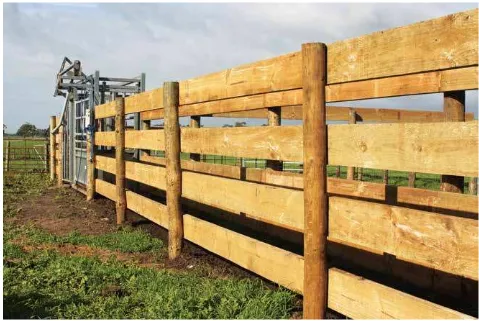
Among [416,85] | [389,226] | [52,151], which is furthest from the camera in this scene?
[52,151]

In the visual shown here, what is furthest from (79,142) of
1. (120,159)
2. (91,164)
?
(120,159)

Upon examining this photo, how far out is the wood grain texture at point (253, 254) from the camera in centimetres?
362

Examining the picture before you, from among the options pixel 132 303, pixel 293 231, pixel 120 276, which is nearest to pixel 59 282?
pixel 120 276

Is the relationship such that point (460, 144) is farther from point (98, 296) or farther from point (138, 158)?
point (138, 158)

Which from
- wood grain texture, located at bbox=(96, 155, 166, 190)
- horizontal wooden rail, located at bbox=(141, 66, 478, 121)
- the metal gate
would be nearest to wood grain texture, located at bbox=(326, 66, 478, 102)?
horizontal wooden rail, located at bbox=(141, 66, 478, 121)

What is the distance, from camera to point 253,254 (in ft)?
13.6

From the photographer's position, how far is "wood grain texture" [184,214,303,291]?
3.62m

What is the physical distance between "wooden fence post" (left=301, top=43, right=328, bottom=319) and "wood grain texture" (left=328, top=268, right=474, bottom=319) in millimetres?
98

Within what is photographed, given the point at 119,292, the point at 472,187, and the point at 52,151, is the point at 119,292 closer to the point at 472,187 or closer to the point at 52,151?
the point at 472,187

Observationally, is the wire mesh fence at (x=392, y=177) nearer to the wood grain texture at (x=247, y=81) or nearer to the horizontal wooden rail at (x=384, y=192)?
the horizontal wooden rail at (x=384, y=192)

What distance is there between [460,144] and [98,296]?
10.7 ft

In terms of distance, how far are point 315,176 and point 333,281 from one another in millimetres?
736

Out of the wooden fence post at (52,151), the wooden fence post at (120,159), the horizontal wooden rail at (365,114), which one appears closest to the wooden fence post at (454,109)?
the horizontal wooden rail at (365,114)

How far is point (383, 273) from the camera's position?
4.23m
